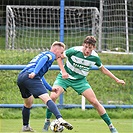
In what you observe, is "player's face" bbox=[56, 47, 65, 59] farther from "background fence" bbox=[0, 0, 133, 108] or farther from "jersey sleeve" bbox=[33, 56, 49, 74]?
"background fence" bbox=[0, 0, 133, 108]

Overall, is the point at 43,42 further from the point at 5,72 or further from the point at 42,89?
the point at 42,89

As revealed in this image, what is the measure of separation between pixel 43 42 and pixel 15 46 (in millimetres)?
941

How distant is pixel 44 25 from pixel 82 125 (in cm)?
948

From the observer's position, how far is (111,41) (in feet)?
62.8

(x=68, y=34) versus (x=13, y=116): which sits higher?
(x=68, y=34)

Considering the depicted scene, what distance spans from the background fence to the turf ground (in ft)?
8.88

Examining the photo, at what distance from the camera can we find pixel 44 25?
20688 mm

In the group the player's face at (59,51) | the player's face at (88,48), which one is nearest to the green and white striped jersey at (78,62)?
the player's face at (88,48)

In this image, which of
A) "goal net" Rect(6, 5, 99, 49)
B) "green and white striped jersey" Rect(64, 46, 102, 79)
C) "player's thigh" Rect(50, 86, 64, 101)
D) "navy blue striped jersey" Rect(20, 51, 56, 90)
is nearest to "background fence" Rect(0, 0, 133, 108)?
"goal net" Rect(6, 5, 99, 49)

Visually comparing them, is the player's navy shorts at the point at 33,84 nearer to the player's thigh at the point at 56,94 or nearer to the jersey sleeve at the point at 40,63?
the jersey sleeve at the point at 40,63

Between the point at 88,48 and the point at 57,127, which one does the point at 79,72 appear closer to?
the point at 88,48

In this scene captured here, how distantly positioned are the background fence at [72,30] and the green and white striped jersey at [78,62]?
4596 millimetres

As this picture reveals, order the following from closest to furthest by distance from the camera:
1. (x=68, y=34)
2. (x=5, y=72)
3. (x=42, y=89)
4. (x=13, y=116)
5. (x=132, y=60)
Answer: (x=42, y=89), (x=13, y=116), (x=5, y=72), (x=132, y=60), (x=68, y=34)

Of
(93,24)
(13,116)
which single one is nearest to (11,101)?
(13,116)
